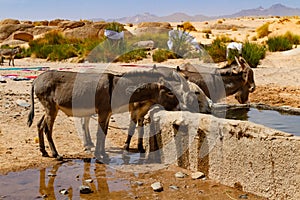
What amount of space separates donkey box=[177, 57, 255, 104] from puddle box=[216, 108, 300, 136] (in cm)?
70

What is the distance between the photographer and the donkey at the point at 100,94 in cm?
706

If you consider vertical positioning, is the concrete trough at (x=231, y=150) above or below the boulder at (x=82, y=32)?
below

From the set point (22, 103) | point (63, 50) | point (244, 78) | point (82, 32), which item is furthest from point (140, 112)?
point (82, 32)

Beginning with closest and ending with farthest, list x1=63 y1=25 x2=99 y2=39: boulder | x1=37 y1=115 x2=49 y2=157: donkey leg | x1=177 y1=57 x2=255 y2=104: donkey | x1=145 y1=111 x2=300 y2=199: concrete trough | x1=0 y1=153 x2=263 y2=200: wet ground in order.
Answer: x1=145 y1=111 x2=300 y2=199: concrete trough → x1=0 y1=153 x2=263 y2=200: wet ground → x1=37 y1=115 x2=49 y2=157: donkey leg → x1=177 y1=57 x2=255 y2=104: donkey → x1=63 y1=25 x2=99 y2=39: boulder

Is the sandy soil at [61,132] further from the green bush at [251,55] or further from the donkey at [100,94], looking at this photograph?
the green bush at [251,55]

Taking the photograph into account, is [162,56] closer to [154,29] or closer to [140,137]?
[140,137]

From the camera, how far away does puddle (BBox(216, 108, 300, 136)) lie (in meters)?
7.10

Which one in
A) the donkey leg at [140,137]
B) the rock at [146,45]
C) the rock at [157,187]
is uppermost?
the rock at [146,45]

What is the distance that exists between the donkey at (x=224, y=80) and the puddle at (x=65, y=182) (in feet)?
8.84

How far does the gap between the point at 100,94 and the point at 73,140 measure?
1.55 metres

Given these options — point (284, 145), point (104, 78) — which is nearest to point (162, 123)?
point (104, 78)

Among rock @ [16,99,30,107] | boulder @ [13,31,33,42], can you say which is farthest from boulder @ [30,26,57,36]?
rock @ [16,99,30,107]

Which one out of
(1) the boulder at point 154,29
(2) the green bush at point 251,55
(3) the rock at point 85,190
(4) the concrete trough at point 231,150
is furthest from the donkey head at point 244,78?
(1) the boulder at point 154,29

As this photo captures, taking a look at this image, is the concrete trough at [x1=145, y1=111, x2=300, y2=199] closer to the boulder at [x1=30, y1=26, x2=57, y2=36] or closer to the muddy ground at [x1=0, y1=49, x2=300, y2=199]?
the muddy ground at [x1=0, y1=49, x2=300, y2=199]
